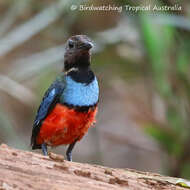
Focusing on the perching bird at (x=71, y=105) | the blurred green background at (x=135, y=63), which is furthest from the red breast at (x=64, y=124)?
the blurred green background at (x=135, y=63)

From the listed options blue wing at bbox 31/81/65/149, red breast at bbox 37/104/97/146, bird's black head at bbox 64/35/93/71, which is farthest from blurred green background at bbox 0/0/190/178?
red breast at bbox 37/104/97/146

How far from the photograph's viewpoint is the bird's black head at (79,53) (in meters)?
6.01

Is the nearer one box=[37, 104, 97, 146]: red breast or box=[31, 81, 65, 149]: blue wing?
box=[37, 104, 97, 146]: red breast

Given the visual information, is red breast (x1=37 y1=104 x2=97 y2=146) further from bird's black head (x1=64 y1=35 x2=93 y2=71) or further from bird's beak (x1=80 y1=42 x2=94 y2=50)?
bird's beak (x1=80 y1=42 x2=94 y2=50)

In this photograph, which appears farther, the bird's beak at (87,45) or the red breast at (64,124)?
the bird's beak at (87,45)

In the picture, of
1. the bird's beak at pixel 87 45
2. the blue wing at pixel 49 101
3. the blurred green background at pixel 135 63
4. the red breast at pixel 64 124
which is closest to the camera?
the red breast at pixel 64 124

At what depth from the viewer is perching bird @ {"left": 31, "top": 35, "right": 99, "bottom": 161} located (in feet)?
18.5

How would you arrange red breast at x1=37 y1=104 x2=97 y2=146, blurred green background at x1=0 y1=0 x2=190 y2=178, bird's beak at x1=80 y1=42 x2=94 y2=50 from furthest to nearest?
blurred green background at x1=0 y1=0 x2=190 y2=178, bird's beak at x1=80 y1=42 x2=94 y2=50, red breast at x1=37 y1=104 x2=97 y2=146

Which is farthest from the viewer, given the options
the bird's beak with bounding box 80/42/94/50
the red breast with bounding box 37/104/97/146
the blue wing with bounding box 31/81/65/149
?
the bird's beak with bounding box 80/42/94/50

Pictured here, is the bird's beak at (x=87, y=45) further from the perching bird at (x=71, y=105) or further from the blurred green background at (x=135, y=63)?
the blurred green background at (x=135, y=63)

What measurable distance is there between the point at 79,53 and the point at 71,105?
655mm

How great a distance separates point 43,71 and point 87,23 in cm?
230

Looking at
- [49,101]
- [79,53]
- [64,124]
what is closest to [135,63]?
[79,53]

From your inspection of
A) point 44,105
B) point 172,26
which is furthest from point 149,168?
point 44,105
